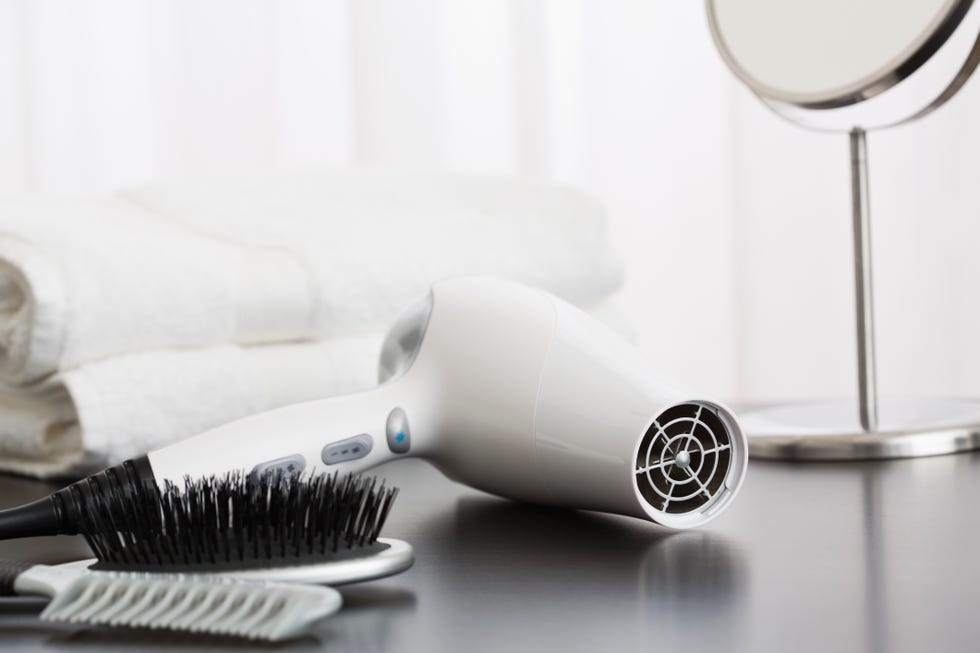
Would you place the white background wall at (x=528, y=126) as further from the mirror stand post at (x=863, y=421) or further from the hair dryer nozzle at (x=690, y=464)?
the hair dryer nozzle at (x=690, y=464)

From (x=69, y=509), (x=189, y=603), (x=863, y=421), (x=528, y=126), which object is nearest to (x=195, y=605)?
(x=189, y=603)

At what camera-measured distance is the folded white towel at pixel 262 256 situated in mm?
617

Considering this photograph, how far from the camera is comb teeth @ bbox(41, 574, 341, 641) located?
303 mm

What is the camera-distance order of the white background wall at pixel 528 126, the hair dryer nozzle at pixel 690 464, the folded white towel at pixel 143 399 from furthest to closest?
the white background wall at pixel 528 126
the folded white towel at pixel 143 399
the hair dryer nozzle at pixel 690 464

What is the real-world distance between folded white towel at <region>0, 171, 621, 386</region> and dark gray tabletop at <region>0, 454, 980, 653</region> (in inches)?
7.2

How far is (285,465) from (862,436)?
0.32 metres

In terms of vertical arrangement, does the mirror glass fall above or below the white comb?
above

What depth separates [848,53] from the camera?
0.67m

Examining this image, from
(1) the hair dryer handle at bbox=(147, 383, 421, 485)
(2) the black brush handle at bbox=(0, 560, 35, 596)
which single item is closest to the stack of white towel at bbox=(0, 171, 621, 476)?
(1) the hair dryer handle at bbox=(147, 383, 421, 485)

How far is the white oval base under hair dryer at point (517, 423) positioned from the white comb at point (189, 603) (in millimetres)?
119

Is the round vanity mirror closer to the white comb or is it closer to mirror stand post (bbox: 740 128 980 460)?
mirror stand post (bbox: 740 128 980 460)

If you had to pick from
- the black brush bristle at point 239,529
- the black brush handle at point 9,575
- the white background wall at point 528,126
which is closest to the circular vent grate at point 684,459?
the black brush bristle at point 239,529

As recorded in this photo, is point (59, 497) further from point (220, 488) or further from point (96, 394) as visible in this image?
point (96, 394)

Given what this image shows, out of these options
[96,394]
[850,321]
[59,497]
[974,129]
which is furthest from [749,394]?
[59,497]
